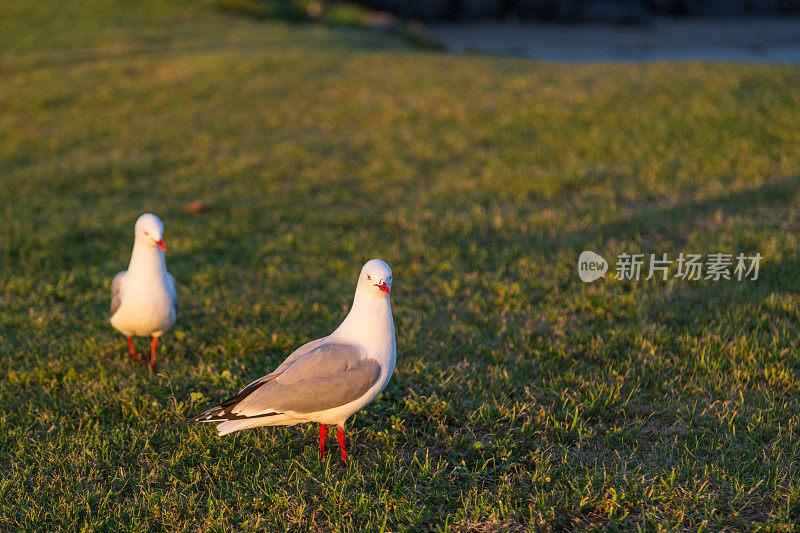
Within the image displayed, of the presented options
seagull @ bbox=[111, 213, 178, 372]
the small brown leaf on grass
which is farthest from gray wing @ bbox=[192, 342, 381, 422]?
the small brown leaf on grass

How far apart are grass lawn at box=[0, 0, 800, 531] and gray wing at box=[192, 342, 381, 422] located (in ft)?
1.54

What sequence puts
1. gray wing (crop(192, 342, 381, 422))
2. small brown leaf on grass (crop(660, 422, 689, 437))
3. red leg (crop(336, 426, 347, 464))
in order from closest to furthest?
gray wing (crop(192, 342, 381, 422)) → red leg (crop(336, 426, 347, 464)) → small brown leaf on grass (crop(660, 422, 689, 437))

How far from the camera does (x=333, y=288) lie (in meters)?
6.47

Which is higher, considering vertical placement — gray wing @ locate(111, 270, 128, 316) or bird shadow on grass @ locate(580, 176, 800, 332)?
gray wing @ locate(111, 270, 128, 316)

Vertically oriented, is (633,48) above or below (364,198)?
above

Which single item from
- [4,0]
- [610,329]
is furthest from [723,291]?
[4,0]

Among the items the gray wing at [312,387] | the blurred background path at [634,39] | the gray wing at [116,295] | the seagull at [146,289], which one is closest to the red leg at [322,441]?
the gray wing at [312,387]

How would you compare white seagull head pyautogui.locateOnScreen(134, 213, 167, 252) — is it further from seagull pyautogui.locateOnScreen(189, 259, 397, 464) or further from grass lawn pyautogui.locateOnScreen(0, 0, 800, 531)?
seagull pyautogui.locateOnScreen(189, 259, 397, 464)

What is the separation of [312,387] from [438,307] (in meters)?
2.58

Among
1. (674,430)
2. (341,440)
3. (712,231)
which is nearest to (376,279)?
(341,440)

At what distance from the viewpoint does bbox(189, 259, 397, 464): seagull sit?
3580mm

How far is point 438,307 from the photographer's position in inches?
237

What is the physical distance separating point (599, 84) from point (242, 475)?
1241 centimetres

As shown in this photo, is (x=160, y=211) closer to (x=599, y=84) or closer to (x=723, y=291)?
(x=723, y=291)
